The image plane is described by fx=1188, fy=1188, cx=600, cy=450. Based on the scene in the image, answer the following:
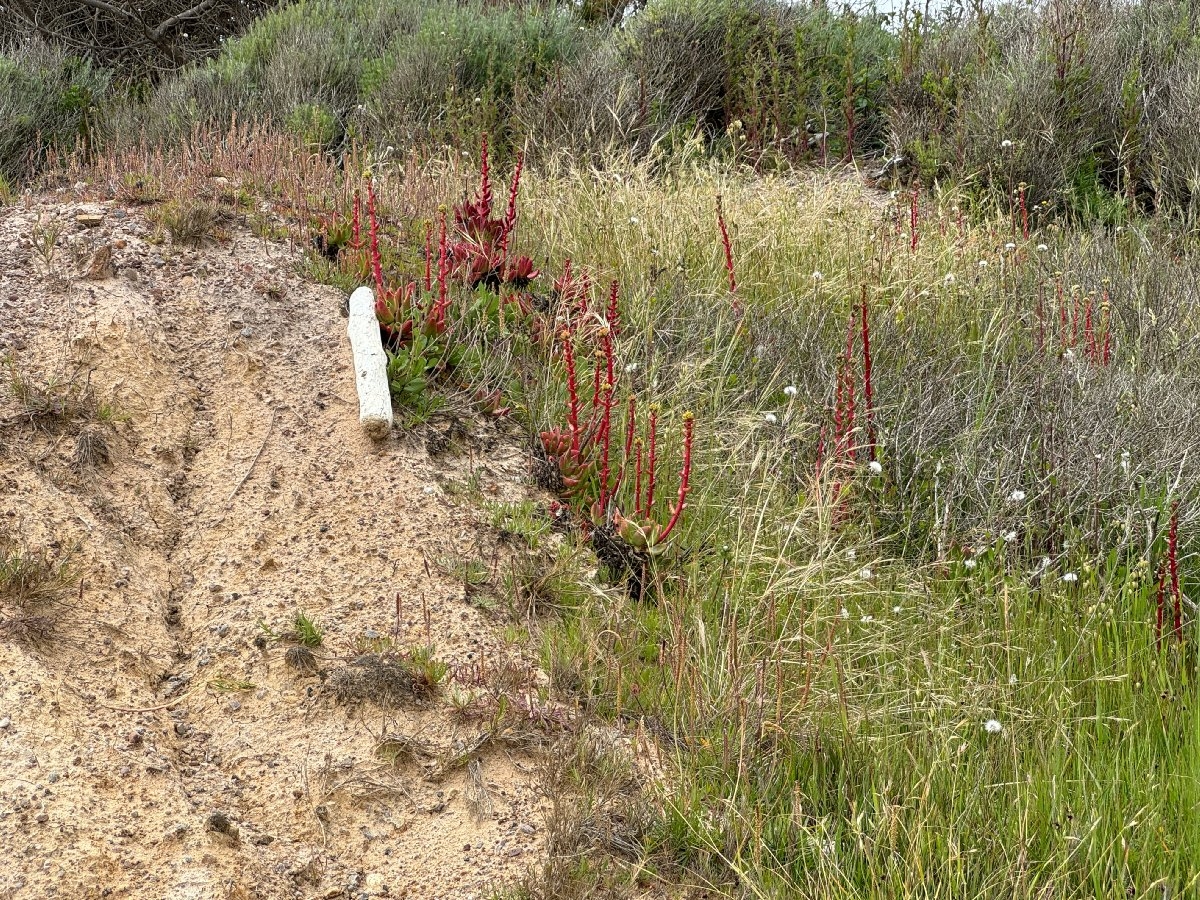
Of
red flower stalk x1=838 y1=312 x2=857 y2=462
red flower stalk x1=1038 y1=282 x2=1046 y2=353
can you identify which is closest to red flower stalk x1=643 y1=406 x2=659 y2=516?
red flower stalk x1=838 y1=312 x2=857 y2=462

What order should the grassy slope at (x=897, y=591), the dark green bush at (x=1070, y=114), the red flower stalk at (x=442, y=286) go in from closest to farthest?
the grassy slope at (x=897, y=591)
the red flower stalk at (x=442, y=286)
the dark green bush at (x=1070, y=114)

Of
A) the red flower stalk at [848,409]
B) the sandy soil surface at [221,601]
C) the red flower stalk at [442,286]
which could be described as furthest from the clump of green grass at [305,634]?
the red flower stalk at [848,409]

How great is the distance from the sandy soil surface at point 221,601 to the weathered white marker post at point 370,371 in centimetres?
10

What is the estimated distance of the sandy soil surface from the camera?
2771mm

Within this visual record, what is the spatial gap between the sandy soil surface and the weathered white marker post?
0.10m

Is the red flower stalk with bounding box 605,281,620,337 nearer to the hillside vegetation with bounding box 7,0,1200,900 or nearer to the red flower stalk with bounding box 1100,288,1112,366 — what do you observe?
the hillside vegetation with bounding box 7,0,1200,900

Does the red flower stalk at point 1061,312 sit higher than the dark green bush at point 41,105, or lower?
lower

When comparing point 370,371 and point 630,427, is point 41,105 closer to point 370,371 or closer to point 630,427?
point 370,371

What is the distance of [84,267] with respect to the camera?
14.6 feet

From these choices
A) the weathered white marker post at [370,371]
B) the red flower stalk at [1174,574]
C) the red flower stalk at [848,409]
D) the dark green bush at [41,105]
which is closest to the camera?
the red flower stalk at [1174,574]

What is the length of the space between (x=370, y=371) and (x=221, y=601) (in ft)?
3.12

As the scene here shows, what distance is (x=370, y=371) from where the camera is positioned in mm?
4016

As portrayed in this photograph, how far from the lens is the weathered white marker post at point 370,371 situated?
3.96 meters

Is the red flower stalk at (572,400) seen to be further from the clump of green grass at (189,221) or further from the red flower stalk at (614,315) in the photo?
the clump of green grass at (189,221)
